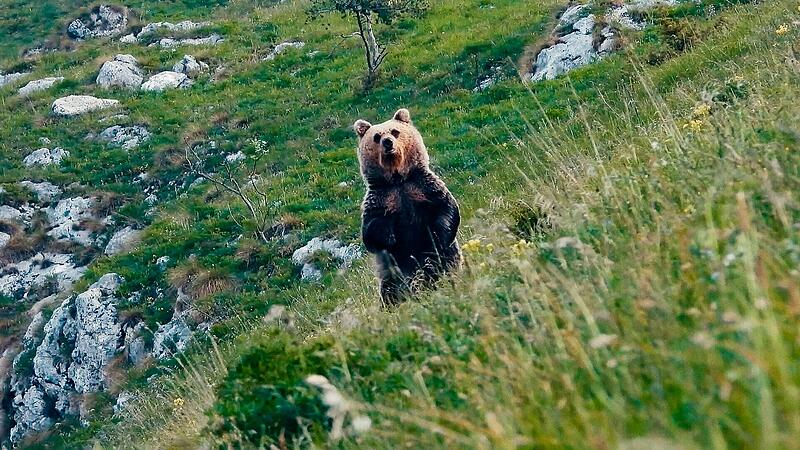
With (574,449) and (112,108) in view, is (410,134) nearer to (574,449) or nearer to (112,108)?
(574,449)

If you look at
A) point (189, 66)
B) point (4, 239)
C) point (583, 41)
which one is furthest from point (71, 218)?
point (583, 41)

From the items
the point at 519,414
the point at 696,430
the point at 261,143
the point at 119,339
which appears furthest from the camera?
the point at 261,143

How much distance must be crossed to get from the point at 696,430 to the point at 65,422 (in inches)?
566

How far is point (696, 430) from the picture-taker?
228 centimetres

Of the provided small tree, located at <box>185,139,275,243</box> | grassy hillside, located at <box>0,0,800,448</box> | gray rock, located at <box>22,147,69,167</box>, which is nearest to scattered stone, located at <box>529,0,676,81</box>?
grassy hillside, located at <box>0,0,800,448</box>

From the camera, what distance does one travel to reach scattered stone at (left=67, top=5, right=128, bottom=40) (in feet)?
121

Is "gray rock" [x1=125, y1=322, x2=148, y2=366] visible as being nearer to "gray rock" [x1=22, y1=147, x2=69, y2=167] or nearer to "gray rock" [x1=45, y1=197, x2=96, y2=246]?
"gray rock" [x1=45, y1=197, x2=96, y2=246]

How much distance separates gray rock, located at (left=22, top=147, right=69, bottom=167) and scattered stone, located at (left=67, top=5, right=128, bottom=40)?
541 inches

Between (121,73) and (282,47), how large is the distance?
526 centimetres

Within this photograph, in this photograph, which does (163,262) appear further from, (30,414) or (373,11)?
(373,11)

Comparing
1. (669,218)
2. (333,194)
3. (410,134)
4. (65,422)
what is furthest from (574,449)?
(333,194)

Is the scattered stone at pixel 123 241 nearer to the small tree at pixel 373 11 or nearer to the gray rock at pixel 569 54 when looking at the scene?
the small tree at pixel 373 11

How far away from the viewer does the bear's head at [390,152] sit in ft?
28.0

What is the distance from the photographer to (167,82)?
1102 inches
